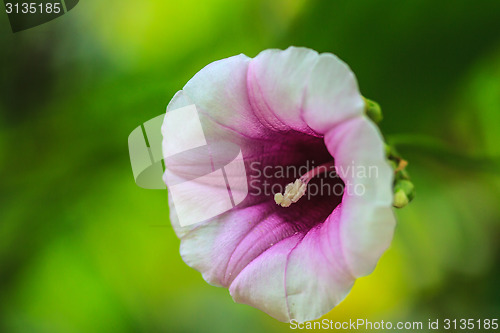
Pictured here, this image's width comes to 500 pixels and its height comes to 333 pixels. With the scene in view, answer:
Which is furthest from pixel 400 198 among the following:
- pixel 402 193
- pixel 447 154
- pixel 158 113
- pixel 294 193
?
pixel 158 113

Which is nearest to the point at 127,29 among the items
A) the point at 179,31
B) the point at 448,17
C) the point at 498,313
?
the point at 179,31

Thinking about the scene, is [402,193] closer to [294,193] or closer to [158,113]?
[294,193]

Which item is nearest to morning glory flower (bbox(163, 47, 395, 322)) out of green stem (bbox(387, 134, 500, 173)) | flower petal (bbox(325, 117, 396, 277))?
flower petal (bbox(325, 117, 396, 277))

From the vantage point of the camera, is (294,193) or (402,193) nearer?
(402,193)

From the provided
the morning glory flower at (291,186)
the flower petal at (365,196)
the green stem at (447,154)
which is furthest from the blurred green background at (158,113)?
the flower petal at (365,196)

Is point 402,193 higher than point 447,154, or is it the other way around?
point 402,193

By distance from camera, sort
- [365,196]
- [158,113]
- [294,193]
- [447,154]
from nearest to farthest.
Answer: [365,196]
[294,193]
[447,154]
[158,113]

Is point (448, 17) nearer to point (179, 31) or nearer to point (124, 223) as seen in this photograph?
point (179, 31)
